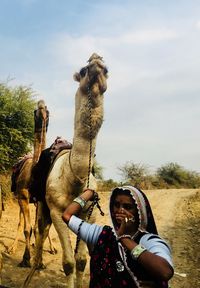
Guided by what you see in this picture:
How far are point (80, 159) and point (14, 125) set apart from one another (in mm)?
12546

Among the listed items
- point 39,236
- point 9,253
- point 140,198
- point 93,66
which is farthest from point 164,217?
point 140,198

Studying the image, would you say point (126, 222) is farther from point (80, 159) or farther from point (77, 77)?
point (77, 77)

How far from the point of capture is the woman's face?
272cm

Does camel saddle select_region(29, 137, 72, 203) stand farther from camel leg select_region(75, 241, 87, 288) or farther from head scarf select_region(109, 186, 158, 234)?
head scarf select_region(109, 186, 158, 234)

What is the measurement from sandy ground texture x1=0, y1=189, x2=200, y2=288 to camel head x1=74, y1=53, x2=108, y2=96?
135 inches

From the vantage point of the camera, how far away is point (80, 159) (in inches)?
214

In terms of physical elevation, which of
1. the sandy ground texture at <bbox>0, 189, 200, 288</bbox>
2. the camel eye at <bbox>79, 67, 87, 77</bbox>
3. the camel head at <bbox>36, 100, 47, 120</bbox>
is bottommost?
the sandy ground texture at <bbox>0, 189, 200, 288</bbox>

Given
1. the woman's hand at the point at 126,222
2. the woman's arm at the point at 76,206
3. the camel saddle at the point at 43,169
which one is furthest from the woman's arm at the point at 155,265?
the camel saddle at the point at 43,169

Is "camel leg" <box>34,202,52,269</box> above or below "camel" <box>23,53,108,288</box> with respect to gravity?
below

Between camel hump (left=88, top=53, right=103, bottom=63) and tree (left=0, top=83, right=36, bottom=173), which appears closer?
camel hump (left=88, top=53, right=103, bottom=63)

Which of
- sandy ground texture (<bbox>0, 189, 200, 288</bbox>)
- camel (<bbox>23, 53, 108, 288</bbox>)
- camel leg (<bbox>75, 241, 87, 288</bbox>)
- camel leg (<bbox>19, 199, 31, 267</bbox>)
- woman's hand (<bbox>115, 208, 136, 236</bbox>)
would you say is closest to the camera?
woman's hand (<bbox>115, 208, 136, 236</bbox>)

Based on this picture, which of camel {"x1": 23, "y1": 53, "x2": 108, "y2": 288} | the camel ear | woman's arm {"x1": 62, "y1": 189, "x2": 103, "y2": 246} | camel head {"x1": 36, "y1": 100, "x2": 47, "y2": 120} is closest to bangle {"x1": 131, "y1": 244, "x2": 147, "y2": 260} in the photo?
woman's arm {"x1": 62, "y1": 189, "x2": 103, "y2": 246}

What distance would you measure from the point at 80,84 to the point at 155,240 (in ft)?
10.2

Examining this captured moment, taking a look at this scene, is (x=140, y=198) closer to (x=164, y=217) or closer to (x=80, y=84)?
(x=80, y=84)
